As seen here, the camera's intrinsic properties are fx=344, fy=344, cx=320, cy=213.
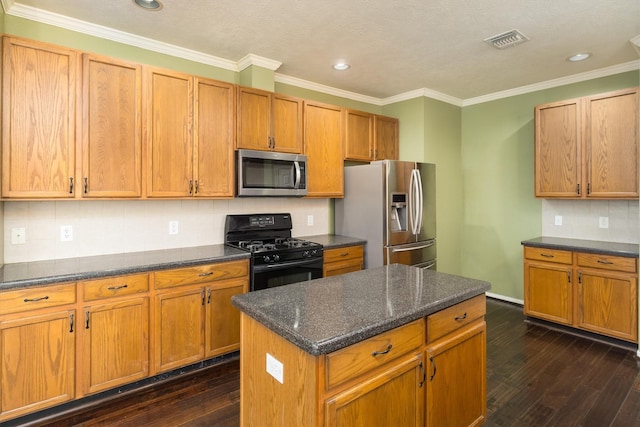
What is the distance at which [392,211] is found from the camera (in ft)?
12.1

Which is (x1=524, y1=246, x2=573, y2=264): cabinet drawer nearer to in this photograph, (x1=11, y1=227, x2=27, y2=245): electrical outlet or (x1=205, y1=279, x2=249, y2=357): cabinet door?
(x1=205, y1=279, x2=249, y2=357): cabinet door

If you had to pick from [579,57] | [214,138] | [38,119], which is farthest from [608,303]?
[38,119]

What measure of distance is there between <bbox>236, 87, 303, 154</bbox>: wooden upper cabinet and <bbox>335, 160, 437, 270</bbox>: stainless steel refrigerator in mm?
855

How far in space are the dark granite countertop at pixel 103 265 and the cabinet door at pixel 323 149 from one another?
124 cm

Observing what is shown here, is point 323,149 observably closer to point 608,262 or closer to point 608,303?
point 608,262

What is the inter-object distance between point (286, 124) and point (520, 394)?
3.01 meters

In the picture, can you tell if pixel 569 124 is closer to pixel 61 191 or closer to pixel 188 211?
pixel 188 211

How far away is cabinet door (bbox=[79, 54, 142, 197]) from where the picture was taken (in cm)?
246

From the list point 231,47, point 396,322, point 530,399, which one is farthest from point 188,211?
point 530,399

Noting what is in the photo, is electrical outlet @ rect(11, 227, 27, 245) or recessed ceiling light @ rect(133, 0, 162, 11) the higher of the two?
recessed ceiling light @ rect(133, 0, 162, 11)

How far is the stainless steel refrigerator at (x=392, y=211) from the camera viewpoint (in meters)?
3.63

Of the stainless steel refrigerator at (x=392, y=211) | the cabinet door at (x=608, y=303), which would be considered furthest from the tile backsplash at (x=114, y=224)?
the cabinet door at (x=608, y=303)

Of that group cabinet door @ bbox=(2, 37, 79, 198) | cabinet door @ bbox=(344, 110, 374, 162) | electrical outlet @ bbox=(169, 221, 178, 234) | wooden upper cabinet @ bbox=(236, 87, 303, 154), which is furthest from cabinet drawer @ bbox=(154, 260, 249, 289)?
cabinet door @ bbox=(344, 110, 374, 162)

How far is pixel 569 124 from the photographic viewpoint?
142 inches
